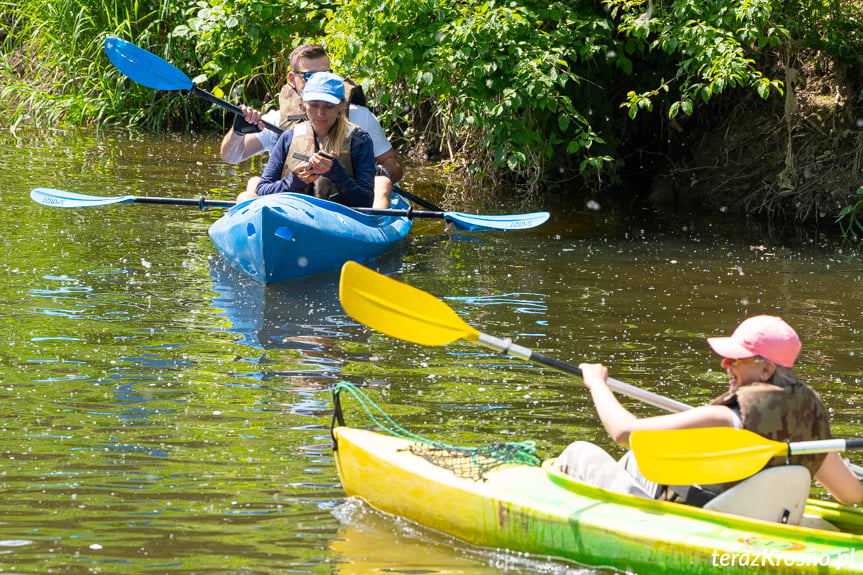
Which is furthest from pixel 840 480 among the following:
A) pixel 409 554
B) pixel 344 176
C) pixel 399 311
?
pixel 344 176

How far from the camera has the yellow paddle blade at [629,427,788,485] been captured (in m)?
2.89

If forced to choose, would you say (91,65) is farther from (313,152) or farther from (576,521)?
(576,521)

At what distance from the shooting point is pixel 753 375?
9.92 feet

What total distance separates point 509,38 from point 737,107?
9.06ft

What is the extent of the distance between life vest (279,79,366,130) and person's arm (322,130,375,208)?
924 mm

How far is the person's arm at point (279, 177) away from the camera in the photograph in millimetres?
6715

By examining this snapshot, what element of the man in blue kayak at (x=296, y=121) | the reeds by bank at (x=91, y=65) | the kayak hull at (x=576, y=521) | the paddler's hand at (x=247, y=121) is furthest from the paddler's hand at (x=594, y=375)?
the reeds by bank at (x=91, y=65)

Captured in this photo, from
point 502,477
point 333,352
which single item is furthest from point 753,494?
point 333,352

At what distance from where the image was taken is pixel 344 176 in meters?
6.70

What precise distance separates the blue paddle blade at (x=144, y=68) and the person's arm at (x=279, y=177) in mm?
1550

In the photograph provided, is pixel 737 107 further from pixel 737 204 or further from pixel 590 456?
pixel 590 456

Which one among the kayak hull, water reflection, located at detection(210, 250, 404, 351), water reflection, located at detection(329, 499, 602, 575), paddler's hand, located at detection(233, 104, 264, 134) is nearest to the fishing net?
the kayak hull

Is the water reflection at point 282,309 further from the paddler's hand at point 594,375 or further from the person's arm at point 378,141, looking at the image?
the paddler's hand at point 594,375

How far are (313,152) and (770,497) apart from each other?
4.23m
